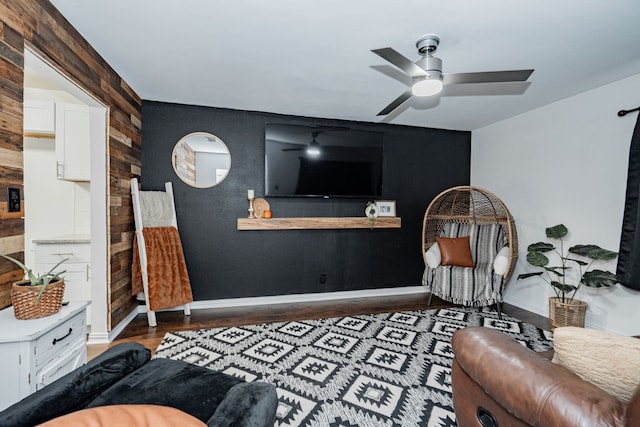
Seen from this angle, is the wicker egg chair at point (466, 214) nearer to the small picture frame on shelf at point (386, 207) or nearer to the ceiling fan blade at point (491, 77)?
the small picture frame on shelf at point (386, 207)

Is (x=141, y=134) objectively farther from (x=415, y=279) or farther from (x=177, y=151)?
(x=415, y=279)

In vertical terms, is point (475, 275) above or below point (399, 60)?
below

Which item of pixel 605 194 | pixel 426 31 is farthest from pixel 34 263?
pixel 605 194

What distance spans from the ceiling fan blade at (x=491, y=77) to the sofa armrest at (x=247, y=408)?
6.91 ft

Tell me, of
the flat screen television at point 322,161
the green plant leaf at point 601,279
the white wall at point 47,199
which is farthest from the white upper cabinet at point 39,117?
the green plant leaf at point 601,279

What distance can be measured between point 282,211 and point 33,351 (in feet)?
8.91

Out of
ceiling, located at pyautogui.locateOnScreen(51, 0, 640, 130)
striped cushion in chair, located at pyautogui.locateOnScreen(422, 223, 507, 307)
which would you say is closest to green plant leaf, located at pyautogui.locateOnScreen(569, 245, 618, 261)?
striped cushion in chair, located at pyautogui.locateOnScreen(422, 223, 507, 307)

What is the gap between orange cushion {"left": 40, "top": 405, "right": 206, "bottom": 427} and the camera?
79cm

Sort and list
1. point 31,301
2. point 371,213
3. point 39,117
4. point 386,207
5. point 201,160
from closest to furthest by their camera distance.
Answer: point 31,301, point 39,117, point 201,160, point 371,213, point 386,207

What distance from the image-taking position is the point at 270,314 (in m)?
3.30

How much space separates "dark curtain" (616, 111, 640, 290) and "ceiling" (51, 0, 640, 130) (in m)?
0.72

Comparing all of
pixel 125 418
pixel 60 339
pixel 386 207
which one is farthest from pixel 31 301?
pixel 386 207

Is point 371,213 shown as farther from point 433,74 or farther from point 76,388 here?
point 76,388

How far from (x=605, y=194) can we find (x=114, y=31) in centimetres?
428
